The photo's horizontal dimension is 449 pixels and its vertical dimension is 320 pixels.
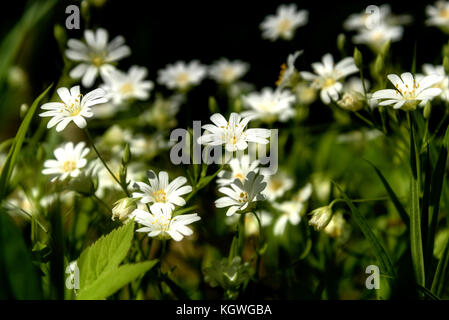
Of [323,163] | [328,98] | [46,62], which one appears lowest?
[323,163]

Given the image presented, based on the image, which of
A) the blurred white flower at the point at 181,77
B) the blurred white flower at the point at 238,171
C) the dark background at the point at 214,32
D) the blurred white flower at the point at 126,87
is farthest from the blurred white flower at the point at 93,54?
the dark background at the point at 214,32

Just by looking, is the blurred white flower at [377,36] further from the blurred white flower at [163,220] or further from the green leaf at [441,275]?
the blurred white flower at [163,220]

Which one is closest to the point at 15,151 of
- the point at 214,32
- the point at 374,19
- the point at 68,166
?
the point at 68,166

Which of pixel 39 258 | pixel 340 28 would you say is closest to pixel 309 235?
pixel 39 258

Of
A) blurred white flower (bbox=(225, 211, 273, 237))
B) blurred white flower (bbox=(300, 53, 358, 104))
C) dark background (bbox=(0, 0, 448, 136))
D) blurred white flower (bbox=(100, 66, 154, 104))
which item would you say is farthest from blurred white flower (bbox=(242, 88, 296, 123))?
dark background (bbox=(0, 0, 448, 136))

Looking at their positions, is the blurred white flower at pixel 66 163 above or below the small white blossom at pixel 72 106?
below
